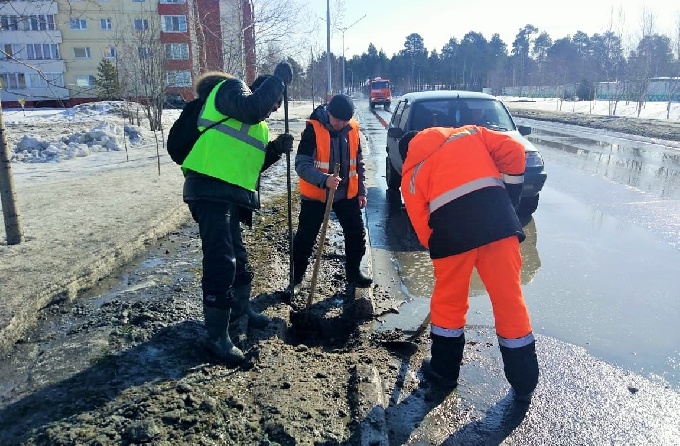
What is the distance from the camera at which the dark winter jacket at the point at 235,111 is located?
3.22m

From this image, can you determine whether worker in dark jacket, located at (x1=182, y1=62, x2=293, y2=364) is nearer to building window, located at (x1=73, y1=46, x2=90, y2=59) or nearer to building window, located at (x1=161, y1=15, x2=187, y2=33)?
building window, located at (x1=161, y1=15, x2=187, y2=33)

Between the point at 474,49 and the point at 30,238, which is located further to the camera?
the point at 474,49

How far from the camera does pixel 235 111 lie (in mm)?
3223

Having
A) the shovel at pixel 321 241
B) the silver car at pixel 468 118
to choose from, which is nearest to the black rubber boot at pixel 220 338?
the shovel at pixel 321 241

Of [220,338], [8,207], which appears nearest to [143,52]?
[8,207]

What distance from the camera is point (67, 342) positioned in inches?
142

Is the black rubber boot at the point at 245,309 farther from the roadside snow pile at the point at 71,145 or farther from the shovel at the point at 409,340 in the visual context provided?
the roadside snow pile at the point at 71,145

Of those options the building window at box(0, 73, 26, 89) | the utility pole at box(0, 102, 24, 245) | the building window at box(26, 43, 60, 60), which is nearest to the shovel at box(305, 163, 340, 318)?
the utility pole at box(0, 102, 24, 245)

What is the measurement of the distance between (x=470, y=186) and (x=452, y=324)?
2.92 feet

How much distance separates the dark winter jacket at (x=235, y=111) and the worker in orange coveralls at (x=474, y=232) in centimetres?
101

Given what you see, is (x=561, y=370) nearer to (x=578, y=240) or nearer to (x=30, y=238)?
(x=578, y=240)

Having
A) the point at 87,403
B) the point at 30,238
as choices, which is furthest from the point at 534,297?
the point at 30,238

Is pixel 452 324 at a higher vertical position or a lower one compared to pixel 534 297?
higher

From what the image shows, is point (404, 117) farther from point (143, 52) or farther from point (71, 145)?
point (71, 145)
